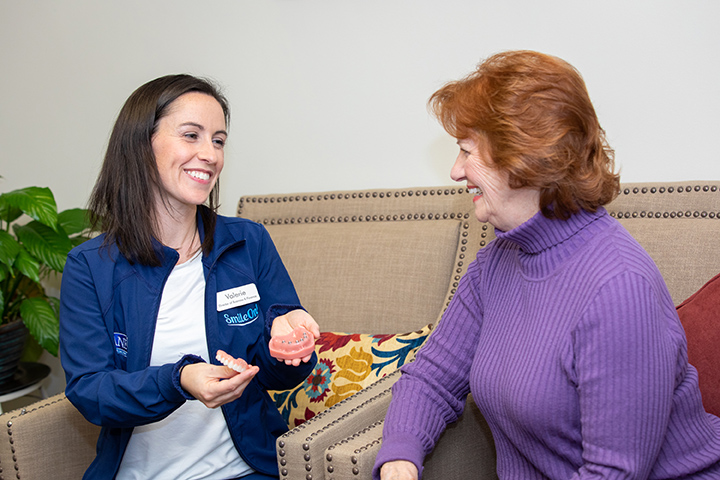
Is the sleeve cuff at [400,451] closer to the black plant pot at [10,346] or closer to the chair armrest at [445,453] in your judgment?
the chair armrest at [445,453]

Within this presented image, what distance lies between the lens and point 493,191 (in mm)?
1183

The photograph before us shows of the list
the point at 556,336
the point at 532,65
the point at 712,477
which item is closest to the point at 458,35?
the point at 532,65

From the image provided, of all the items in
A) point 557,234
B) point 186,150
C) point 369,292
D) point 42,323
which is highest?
point 186,150

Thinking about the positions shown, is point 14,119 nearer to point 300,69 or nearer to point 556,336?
point 300,69

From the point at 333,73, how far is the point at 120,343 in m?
1.36

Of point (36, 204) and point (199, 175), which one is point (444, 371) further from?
point (36, 204)

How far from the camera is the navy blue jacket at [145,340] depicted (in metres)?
1.31

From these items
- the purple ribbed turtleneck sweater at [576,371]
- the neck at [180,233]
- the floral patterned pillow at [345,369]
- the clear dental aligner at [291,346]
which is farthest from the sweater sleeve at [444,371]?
the neck at [180,233]

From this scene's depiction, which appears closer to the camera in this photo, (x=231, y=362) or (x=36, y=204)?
(x=231, y=362)

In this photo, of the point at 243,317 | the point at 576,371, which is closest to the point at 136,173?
the point at 243,317

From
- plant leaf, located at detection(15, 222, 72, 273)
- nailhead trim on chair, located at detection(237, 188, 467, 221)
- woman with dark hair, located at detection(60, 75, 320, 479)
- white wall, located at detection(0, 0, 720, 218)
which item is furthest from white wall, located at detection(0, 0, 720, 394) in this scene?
woman with dark hair, located at detection(60, 75, 320, 479)

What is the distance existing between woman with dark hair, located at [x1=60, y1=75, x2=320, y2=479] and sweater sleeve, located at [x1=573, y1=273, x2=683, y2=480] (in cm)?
62

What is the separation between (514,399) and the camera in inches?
44.6

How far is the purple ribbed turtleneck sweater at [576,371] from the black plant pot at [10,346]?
184 centimetres
